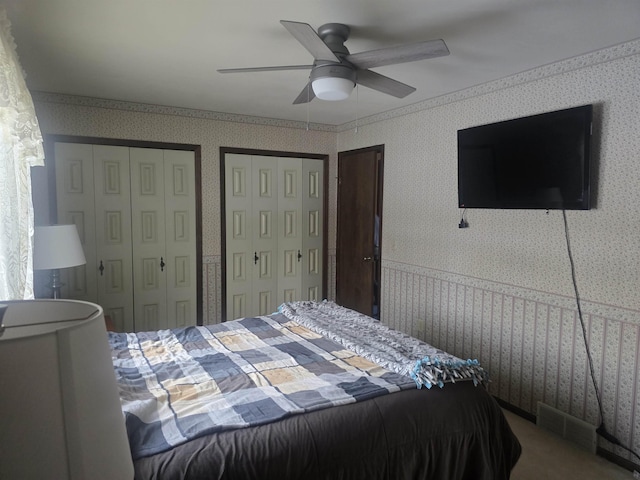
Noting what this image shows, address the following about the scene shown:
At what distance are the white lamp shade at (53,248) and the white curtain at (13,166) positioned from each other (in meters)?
1.09

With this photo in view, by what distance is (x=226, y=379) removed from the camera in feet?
6.39

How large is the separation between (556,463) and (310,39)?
277cm

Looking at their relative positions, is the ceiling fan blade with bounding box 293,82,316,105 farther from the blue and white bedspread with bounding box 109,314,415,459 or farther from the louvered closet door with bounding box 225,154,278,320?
the louvered closet door with bounding box 225,154,278,320

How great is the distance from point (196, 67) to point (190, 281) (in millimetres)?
2243

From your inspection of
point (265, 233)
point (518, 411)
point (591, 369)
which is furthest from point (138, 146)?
point (591, 369)

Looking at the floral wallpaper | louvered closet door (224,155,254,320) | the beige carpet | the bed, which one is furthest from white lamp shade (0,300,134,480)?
louvered closet door (224,155,254,320)

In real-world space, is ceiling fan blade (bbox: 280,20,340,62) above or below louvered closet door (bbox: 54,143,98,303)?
above

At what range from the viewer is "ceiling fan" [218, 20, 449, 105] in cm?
184

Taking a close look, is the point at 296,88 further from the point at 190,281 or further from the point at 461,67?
the point at 190,281

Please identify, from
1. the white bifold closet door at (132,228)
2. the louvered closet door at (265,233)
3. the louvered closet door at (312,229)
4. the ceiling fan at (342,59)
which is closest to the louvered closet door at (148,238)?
the white bifold closet door at (132,228)

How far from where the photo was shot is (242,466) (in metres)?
1.43

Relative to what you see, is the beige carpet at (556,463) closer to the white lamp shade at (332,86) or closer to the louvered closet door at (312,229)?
the white lamp shade at (332,86)

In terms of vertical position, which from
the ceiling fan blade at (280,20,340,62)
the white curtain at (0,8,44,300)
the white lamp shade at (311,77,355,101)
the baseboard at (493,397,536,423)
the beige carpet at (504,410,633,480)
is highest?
the ceiling fan blade at (280,20,340,62)

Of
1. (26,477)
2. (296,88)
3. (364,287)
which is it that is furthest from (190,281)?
(26,477)
